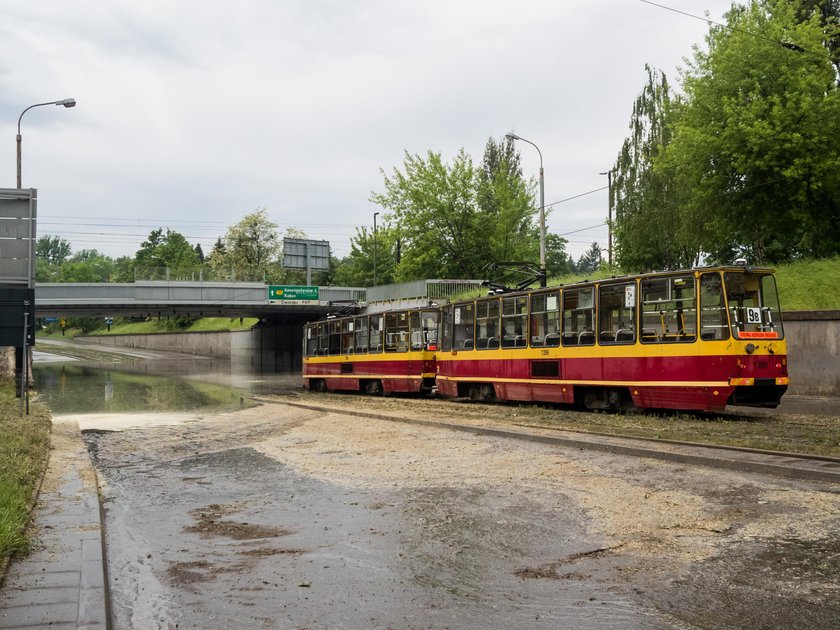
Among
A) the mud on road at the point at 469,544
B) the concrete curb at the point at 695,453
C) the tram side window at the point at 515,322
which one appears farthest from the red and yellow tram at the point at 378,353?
the mud on road at the point at 469,544

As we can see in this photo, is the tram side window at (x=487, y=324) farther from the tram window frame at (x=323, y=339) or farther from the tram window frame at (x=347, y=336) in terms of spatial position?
the tram window frame at (x=323, y=339)

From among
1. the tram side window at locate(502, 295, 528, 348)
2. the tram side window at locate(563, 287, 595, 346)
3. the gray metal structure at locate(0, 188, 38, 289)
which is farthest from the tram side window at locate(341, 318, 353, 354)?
the gray metal structure at locate(0, 188, 38, 289)

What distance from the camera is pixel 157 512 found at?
876 centimetres

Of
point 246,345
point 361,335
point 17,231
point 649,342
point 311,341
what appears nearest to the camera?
point 649,342

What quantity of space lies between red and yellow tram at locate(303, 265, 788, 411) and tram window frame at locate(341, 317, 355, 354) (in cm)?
464

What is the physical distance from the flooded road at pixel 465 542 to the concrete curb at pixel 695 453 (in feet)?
1.09

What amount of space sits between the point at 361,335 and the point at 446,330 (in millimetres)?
5943

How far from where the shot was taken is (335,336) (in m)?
33.4

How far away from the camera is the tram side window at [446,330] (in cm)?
2547

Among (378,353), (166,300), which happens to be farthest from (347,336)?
(166,300)

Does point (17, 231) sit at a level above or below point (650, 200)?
below

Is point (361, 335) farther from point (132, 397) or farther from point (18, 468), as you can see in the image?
point (18, 468)

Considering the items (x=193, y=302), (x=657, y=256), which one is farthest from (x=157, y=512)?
(x=193, y=302)

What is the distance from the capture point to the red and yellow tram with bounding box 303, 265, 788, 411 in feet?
52.9
